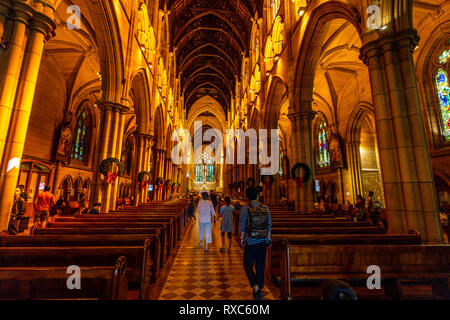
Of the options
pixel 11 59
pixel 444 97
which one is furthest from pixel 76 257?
pixel 444 97

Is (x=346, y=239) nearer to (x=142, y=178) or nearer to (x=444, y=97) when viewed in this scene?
(x=444, y=97)

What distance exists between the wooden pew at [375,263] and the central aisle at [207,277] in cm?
80

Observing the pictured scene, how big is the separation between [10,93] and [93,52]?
423 inches

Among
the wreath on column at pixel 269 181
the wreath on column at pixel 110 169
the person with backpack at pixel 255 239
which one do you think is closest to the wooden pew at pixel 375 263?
the person with backpack at pixel 255 239

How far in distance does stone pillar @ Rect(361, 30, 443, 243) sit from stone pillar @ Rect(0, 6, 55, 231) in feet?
25.6

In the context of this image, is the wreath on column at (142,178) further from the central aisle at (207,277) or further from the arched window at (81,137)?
the central aisle at (207,277)

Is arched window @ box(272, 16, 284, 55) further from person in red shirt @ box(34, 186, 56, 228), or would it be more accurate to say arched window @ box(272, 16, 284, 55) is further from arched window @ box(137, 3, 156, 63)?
person in red shirt @ box(34, 186, 56, 228)

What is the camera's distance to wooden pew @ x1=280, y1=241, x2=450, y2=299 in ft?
9.75

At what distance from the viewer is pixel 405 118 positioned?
492cm

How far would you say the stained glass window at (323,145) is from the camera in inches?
751
